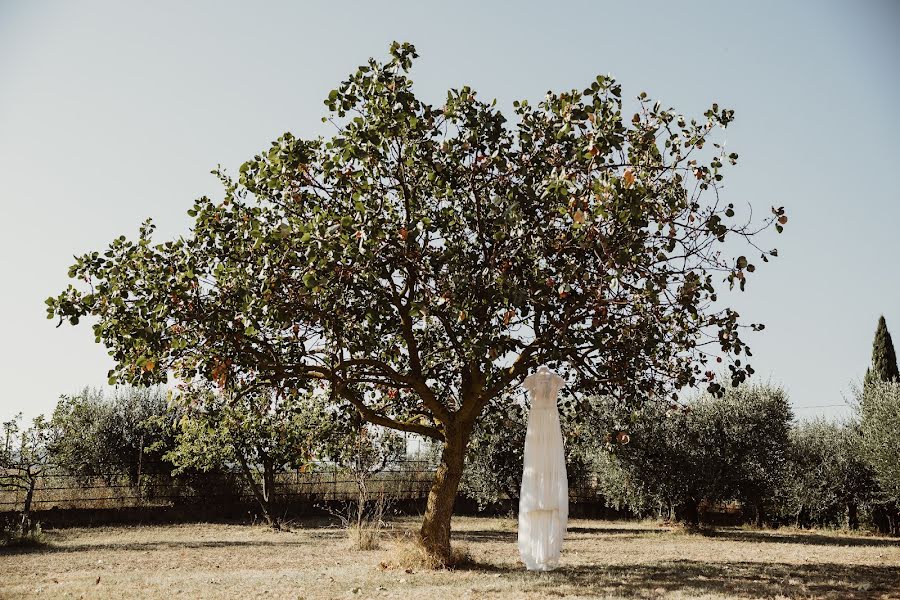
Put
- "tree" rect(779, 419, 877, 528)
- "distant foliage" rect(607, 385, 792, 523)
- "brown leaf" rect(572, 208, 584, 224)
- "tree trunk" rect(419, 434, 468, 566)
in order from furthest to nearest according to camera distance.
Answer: "tree" rect(779, 419, 877, 528) < "distant foliage" rect(607, 385, 792, 523) < "tree trunk" rect(419, 434, 468, 566) < "brown leaf" rect(572, 208, 584, 224)

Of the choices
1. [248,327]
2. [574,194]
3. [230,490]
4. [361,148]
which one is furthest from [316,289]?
[230,490]

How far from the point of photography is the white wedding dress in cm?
1069

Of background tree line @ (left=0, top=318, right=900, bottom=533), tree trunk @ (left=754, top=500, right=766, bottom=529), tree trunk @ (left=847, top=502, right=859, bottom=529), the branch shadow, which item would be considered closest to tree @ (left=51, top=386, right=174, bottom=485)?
background tree line @ (left=0, top=318, right=900, bottom=533)

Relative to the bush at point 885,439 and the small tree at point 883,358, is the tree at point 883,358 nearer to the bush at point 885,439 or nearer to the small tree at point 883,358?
the small tree at point 883,358

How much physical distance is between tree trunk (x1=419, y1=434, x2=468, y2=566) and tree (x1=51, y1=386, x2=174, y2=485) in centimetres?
1455

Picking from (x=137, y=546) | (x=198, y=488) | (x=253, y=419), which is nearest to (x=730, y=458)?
(x=253, y=419)

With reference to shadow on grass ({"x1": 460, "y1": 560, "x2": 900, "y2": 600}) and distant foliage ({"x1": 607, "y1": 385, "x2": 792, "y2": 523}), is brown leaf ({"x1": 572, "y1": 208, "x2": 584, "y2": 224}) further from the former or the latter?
distant foliage ({"x1": 607, "y1": 385, "x2": 792, "y2": 523})

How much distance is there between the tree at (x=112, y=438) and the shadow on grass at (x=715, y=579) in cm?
1615

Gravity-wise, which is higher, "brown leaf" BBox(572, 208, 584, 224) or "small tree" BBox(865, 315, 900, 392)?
"small tree" BBox(865, 315, 900, 392)

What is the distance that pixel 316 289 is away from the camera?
28.0ft

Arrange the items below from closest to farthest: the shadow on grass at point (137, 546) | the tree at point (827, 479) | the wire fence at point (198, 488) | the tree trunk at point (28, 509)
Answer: the shadow on grass at point (137, 546) < the tree trunk at point (28, 509) < the wire fence at point (198, 488) < the tree at point (827, 479)

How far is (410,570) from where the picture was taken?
11.0m

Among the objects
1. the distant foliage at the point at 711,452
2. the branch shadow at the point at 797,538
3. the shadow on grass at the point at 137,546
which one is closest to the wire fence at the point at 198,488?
the shadow on grass at the point at 137,546

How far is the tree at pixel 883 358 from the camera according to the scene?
3092 cm
